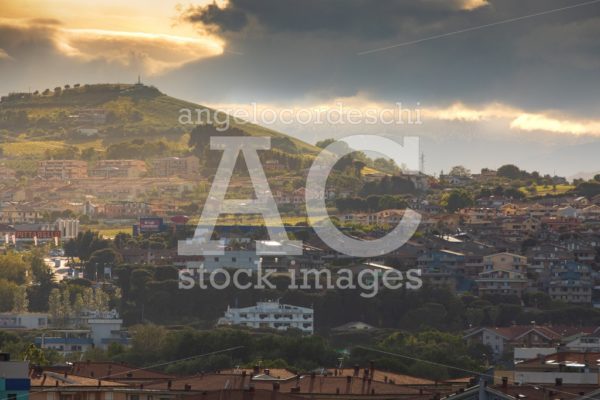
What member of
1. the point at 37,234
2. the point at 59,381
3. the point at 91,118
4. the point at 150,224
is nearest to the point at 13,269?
the point at 150,224

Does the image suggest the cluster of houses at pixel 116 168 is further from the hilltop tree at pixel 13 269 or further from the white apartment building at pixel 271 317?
the white apartment building at pixel 271 317

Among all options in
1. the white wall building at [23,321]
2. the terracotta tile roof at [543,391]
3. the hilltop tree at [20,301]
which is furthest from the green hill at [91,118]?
the terracotta tile roof at [543,391]

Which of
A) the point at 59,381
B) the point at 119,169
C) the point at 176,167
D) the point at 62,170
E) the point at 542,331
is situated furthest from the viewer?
the point at 119,169

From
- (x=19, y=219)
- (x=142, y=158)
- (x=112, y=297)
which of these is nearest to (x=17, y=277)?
(x=112, y=297)

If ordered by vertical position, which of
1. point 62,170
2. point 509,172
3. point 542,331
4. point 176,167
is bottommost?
point 542,331

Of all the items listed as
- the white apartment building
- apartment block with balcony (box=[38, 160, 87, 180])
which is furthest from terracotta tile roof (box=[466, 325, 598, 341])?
apartment block with balcony (box=[38, 160, 87, 180])

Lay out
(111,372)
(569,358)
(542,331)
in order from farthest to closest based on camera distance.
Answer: (542,331) → (111,372) → (569,358)

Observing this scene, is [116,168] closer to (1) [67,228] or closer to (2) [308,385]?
(1) [67,228]
